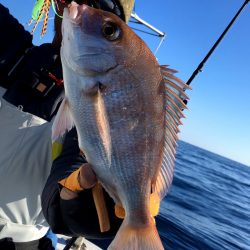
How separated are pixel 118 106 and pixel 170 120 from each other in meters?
0.26

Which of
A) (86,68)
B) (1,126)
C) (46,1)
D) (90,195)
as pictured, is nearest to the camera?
(86,68)

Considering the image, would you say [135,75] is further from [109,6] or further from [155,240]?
[109,6]

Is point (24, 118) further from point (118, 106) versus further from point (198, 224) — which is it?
point (198, 224)

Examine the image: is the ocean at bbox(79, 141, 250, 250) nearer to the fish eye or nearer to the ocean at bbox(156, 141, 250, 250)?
the ocean at bbox(156, 141, 250, 250)

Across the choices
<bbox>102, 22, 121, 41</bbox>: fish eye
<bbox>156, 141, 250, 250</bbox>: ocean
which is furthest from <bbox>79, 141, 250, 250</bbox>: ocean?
<bbox>102, 22, 121, 41</bbox>: fish eye

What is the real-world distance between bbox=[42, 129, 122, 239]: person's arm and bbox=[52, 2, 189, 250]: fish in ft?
0.86

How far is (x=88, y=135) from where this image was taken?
1.41 metres

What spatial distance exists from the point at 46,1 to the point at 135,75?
144 cm

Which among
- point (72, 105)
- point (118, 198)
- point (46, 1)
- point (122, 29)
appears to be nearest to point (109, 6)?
point (46, 1)

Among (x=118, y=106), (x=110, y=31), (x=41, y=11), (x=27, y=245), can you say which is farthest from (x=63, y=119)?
(x=41, y=11)

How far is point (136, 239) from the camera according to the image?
1.43 meters

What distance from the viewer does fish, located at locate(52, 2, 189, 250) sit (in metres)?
1.40

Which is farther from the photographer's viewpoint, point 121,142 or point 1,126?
point 1,126

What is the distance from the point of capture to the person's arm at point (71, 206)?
1693 mm
